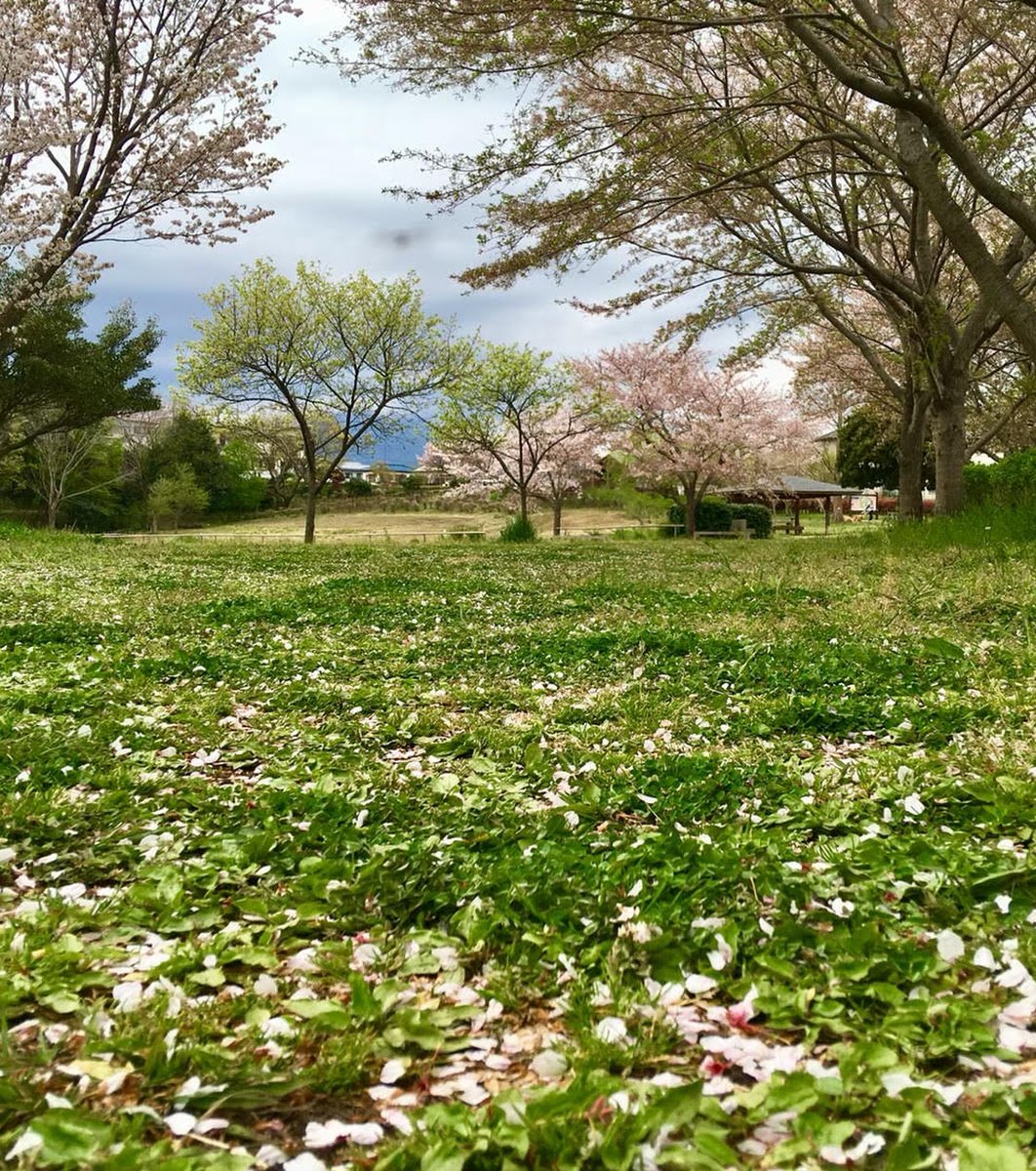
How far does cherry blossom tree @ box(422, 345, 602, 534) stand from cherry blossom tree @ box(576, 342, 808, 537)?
163 centimetres

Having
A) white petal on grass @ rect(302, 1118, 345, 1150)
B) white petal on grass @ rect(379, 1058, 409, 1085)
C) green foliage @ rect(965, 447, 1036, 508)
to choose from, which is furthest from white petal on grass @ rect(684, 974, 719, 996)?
green foliage @ rect(965, 447, 1036, 508)

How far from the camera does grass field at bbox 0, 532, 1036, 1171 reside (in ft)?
4.75

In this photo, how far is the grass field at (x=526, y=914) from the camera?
1.45 meters

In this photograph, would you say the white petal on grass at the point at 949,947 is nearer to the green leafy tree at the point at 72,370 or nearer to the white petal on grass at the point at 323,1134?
the white petal on grass at the point at 323,1134

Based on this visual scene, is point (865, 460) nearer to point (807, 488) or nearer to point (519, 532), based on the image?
point (807, 488)

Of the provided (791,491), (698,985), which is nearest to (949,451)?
(698,985)

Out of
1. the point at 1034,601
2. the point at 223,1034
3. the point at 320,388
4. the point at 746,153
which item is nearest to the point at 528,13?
the point at 746,153

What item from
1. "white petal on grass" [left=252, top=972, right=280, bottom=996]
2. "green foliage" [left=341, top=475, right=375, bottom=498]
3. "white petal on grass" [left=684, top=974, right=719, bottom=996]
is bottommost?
"white petal on grass" [left=252, top=972, right=280, bottom=996]

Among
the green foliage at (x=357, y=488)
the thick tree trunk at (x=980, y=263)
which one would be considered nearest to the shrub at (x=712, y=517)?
the thick tree trunk at (x=980, y=263)

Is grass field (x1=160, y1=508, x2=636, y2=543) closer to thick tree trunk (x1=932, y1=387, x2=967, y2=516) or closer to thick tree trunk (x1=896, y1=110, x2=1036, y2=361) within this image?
thick tree trunk (x1=932, y1=387, x2=967, y2=516)

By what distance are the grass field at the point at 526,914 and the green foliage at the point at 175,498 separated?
4829 cm

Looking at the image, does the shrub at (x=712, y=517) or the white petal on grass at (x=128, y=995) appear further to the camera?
the shrub at (x=712, y=517)

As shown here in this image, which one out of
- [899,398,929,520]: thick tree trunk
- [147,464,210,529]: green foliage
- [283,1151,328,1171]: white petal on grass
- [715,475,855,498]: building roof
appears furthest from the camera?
[147,464,210,529]: green foliage

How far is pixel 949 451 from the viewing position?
15.9m
